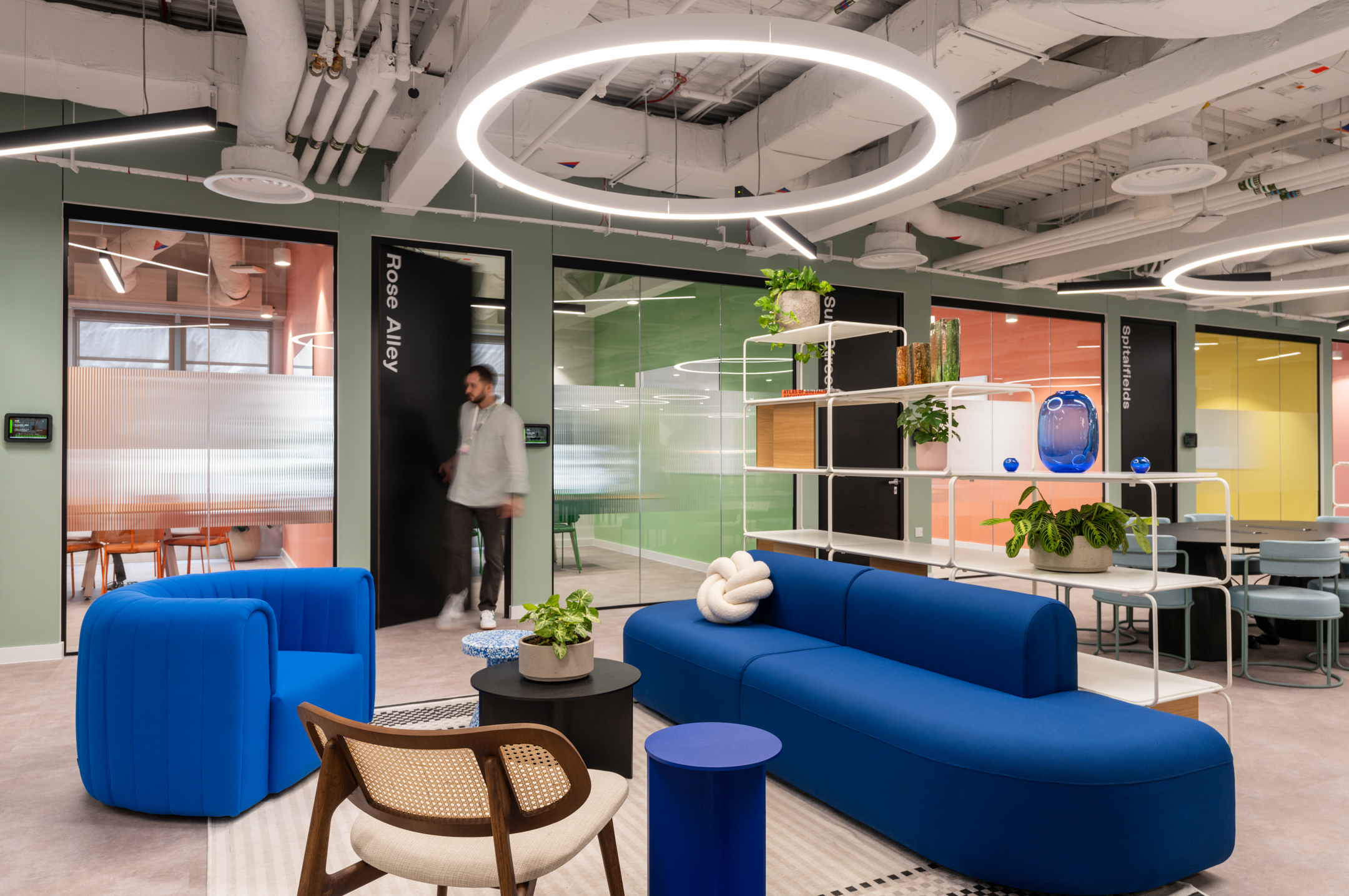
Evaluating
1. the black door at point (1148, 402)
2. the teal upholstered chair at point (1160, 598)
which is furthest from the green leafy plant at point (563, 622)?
the black door at point (1148, 402)

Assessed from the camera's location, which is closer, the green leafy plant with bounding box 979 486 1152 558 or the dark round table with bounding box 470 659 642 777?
the dark round table with bounding box 470 659 642 777

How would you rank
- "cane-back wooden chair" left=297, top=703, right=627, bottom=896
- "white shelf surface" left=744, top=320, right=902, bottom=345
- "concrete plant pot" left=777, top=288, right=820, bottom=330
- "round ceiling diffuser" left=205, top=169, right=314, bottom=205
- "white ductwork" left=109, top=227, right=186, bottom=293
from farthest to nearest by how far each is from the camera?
"white ductwork" left=109, top=227, right=186, bottom=293
"concrete plant pot" left=777, top=288, right=820, bottom=330
"round ceiling diffuser" left=205, top=169, right=314, bottom=205
"white shelf surface" left=744, top=320, right=902, bottom=345
"cane-back wooden chair" left=297, top=703, right=627, bottom=896

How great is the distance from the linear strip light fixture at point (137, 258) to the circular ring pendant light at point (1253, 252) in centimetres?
685

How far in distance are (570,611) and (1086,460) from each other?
7.19 feet

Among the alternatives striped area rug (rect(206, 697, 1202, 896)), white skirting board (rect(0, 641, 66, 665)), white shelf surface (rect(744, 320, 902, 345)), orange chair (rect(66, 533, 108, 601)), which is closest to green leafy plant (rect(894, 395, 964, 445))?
white shelf surface (rect(744, 320, 902, 345))

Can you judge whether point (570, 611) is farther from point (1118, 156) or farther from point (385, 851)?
point (1118, 156)

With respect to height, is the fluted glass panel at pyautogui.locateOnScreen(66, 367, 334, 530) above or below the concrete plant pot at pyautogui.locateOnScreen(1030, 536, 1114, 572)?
above

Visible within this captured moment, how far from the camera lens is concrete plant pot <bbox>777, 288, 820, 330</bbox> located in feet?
16.2

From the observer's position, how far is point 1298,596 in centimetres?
492

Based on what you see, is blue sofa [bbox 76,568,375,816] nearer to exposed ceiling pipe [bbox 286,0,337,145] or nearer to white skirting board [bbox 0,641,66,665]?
exposed ceiling pipe [bbox 286,0,337,145]

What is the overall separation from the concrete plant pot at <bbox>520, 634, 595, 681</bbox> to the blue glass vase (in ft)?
6.69

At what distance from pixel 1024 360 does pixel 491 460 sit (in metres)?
6.83

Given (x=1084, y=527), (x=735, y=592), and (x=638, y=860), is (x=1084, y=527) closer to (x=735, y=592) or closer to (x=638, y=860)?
(x=735, y=592)

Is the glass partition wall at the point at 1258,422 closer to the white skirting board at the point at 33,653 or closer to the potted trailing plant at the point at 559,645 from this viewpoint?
the potted trailing plant at the point at 559,645
